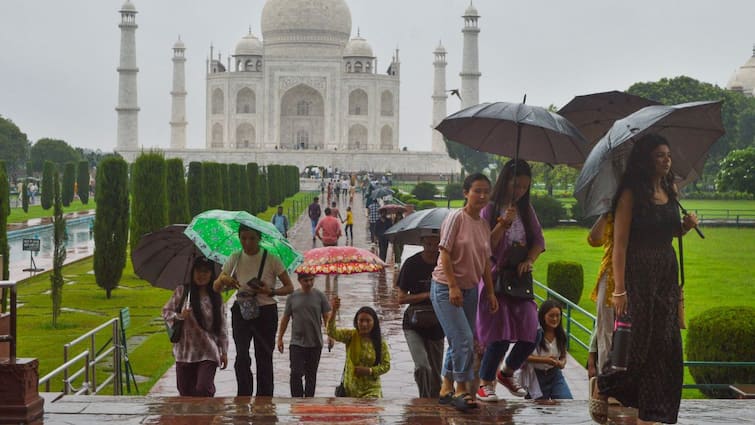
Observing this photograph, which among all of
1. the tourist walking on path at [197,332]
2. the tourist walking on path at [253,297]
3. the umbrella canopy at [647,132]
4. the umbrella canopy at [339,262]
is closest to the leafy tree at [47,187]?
the umbrella canopy at [339,262]

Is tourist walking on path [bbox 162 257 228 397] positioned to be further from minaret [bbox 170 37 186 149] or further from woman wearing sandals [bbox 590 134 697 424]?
minaret [bbox 170 37 186 149]

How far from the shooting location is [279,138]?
5309 cm

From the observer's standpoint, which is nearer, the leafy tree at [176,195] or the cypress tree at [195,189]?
the leafy tree at [176,195]

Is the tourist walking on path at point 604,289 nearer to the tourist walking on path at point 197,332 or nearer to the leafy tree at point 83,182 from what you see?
the tourist walking on path at point 197,332

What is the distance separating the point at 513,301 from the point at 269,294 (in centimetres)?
124

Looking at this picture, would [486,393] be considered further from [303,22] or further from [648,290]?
[303,22]

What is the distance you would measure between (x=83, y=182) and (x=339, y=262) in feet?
103

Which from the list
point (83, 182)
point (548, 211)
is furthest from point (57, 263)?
point (83, 182)

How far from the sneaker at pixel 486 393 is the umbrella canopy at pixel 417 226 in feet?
2.93

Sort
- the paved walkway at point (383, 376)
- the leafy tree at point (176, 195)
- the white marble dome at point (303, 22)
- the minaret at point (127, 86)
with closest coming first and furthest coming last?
the paved walkway at point (383, 376) < the leafy tree at point (176, 195) < the minaret at point (127, 86) < the white marble dome at point (303, 22)

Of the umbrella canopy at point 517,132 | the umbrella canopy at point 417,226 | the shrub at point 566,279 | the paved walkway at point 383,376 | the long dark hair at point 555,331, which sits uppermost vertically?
the umbrella canopy at point 517,132

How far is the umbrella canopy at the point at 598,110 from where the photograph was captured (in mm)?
5027

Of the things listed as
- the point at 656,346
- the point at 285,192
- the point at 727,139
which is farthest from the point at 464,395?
the point at 727,139

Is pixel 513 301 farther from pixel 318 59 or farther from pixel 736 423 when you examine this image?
pixel 318 59
